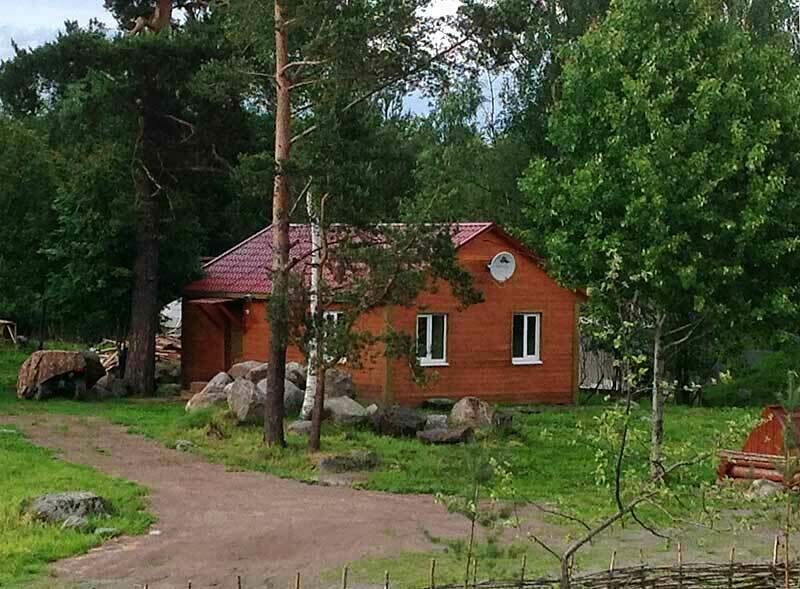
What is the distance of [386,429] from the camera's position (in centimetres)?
2123

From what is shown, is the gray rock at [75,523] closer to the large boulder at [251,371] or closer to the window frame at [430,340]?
the large boulder at [251,371]

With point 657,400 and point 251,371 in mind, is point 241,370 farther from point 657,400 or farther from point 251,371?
point 657,400

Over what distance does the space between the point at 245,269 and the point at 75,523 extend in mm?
17447

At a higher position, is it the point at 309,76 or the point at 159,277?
the point at 309,76

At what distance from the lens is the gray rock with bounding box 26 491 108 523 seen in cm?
1312

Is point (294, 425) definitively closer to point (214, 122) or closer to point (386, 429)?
point (386, 429)

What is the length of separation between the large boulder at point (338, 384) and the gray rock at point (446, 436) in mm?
3973

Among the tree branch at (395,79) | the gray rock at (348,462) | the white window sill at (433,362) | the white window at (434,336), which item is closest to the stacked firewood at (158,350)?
the white window at (434,336)

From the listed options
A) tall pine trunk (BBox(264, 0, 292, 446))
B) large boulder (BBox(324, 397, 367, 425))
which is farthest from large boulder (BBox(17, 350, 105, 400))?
tall pine trunk (BBox(264, 0, 292, 446))

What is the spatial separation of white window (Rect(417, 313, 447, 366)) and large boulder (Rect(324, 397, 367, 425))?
193 inches

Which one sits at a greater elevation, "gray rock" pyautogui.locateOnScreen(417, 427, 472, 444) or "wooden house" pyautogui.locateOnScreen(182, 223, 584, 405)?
"wooden house" pyautogui.locateOnScreen(182, 223, 584, 405)

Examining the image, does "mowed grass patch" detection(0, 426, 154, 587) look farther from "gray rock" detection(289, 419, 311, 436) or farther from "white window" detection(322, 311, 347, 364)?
"gray rock" detection(289, 419, 311, 436)

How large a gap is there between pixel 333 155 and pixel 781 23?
79.7 ft

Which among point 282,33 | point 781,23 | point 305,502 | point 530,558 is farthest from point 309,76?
point 781,23
